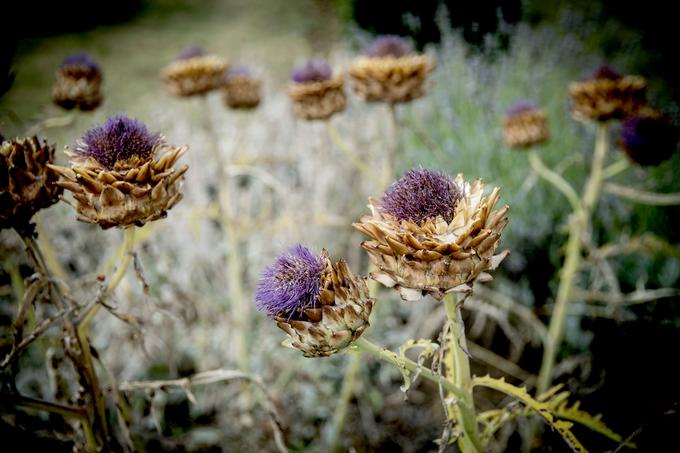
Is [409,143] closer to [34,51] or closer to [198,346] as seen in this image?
[198,346]

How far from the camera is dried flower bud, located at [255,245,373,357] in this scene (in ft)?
3.01

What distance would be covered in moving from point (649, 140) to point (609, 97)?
0.76 ft

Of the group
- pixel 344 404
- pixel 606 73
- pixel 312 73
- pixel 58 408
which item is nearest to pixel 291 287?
pixel 58 408

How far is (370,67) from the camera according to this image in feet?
6.37

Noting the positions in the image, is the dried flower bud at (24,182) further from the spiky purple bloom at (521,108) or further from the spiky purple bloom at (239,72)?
the spiky purple bloom at (521,108)

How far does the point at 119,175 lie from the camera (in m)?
1.02

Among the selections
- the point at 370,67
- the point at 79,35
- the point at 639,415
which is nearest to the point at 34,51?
the point at 79,35

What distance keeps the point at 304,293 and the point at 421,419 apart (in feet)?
5.02

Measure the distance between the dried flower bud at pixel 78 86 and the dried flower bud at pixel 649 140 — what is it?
215 centimetres

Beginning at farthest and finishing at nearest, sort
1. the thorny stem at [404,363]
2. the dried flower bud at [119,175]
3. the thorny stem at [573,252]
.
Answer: the thorny stem at [573,252] < the dried flower bud at [119,175] < the thorny stem at [404,363]

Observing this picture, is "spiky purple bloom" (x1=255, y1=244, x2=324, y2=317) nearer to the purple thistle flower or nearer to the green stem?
the purple thistle flower

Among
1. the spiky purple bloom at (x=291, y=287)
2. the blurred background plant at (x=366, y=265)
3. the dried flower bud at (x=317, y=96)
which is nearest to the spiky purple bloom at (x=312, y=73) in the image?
the dried flower bud at (x=317, y=96)

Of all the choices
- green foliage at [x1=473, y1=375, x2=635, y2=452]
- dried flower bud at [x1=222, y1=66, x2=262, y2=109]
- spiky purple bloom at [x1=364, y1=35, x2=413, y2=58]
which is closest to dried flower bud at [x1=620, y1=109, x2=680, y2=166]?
spiky purple bloom at [x1=364, y1=35, x2=413, y2=58]

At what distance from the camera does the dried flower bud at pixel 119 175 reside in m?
1.01
